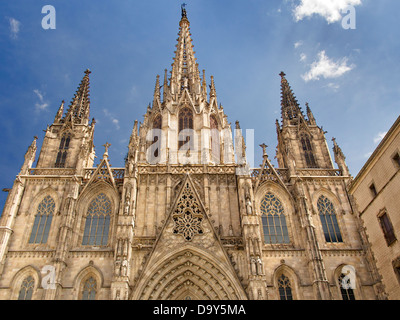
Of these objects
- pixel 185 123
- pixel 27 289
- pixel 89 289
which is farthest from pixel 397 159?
pixel 27 289

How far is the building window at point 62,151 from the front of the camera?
88.7 feet

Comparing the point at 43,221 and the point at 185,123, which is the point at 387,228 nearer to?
the point at 185,123

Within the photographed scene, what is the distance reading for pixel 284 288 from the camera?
21141 mm

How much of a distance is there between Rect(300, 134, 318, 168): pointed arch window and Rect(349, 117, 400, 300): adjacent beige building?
7.19 m

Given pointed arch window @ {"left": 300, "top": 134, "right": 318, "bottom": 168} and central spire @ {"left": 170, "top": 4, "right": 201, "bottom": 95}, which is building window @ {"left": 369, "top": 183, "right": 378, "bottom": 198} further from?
central spire @ {"left": 170, "top": 4, "right": 201, "bottom": 95}

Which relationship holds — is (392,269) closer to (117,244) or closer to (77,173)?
(117,244)

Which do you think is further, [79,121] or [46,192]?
[79,121]

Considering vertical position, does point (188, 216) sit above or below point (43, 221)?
below

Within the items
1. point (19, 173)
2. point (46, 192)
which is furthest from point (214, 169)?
point (19, 173)

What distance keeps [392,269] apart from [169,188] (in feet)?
46.2

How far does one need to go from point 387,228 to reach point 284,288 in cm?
702

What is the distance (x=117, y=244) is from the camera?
20562 mm
